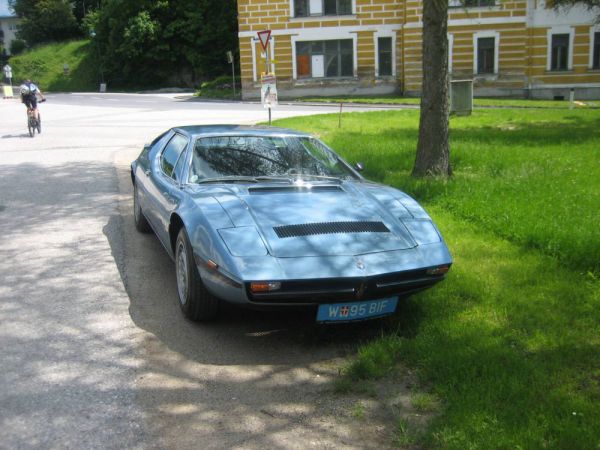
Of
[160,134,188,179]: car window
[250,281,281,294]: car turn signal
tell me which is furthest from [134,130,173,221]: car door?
[250,281,281,294]: car turn signal

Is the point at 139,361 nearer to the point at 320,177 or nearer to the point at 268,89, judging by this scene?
the point at 320,177

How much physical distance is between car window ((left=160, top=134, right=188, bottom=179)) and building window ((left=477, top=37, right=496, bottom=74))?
32.3 metres

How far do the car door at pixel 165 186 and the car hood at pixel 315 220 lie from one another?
0.61m

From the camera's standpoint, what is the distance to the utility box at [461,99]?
20688 millimetres

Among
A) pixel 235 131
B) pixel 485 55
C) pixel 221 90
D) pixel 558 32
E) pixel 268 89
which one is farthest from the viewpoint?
pixel 221 90

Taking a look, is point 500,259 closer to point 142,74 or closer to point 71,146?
point 71,146

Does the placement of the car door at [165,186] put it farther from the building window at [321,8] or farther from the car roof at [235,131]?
the building window at [321,8]

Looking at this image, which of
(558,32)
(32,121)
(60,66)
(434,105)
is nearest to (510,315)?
(434,105)

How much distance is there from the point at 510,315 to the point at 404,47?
3363 cm

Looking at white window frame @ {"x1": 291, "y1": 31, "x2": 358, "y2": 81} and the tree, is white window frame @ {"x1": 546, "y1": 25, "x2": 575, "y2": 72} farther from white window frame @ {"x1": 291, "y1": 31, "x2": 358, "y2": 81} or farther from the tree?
the tree

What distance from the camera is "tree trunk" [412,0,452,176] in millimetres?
9492

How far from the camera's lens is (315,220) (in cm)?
479

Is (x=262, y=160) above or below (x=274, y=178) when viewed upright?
above

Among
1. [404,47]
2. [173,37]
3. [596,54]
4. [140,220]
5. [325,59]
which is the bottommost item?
[140,220]
